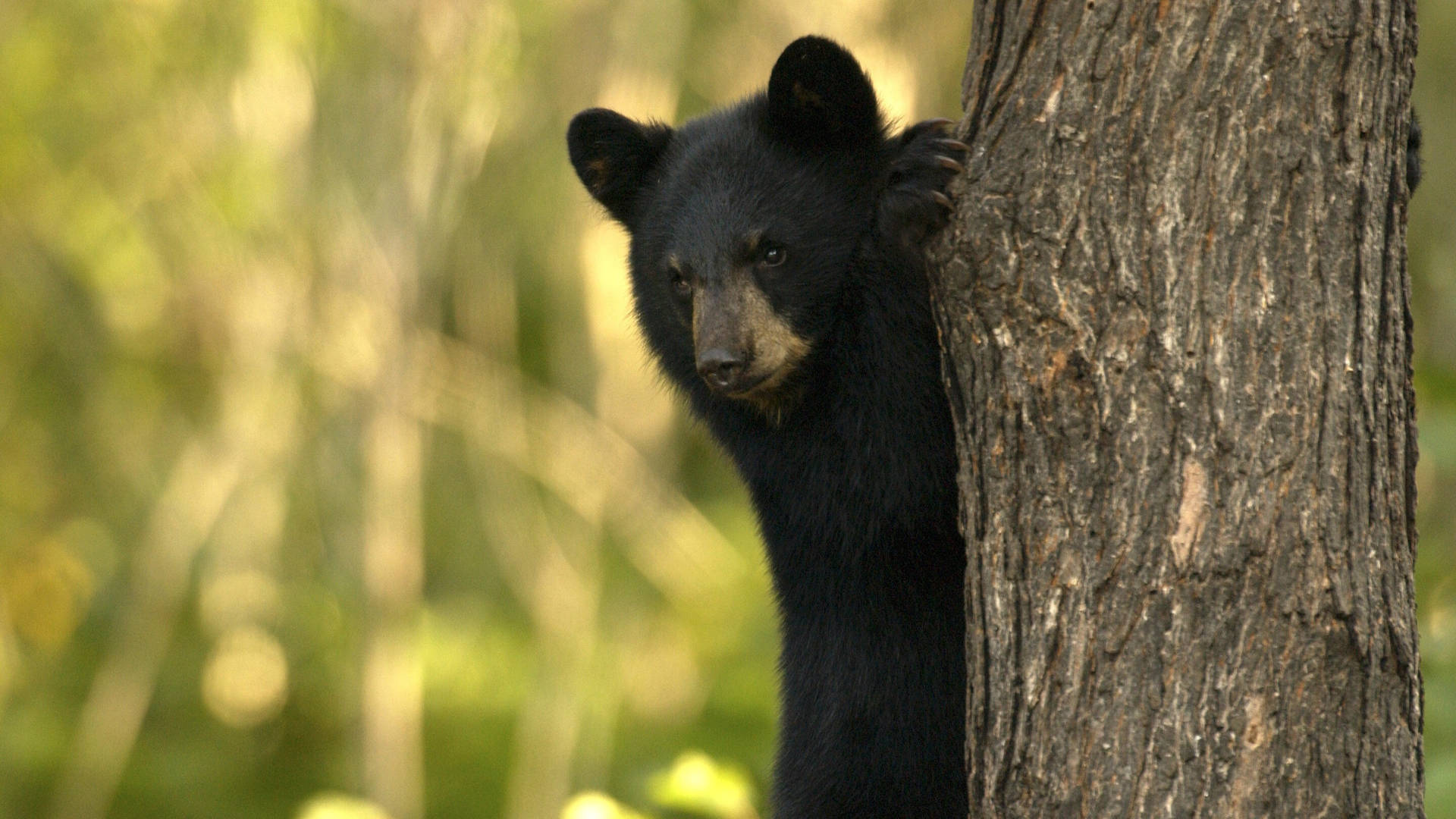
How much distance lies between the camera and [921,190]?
2.52 meters

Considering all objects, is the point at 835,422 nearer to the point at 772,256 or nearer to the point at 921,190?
the point at 772,256

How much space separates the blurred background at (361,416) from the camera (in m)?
6.76

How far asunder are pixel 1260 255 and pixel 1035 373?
0.38 metres

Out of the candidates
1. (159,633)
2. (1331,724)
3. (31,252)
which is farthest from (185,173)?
(1331,724)

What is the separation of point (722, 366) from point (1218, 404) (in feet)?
4.11

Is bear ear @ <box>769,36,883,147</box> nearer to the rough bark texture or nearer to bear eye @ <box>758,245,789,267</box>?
bear eye @ <box>758,245,789,267</box>

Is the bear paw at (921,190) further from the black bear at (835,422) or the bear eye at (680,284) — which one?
the bear eye at (680,284)

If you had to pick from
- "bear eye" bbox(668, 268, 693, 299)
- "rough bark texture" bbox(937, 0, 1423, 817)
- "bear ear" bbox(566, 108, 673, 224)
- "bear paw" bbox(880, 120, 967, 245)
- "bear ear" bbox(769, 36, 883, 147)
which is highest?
"bear ear" bbox(566, 108, 673, 224)

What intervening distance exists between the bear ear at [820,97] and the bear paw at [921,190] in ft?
1.75

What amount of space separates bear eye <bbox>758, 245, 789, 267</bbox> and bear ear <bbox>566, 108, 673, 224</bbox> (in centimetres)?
64

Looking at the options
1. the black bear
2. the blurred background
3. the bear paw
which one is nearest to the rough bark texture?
the bear paw

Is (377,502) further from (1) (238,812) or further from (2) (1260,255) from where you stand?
(2) (1260,255)

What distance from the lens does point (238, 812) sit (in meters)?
9.75

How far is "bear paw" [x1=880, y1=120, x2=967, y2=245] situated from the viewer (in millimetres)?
2504
